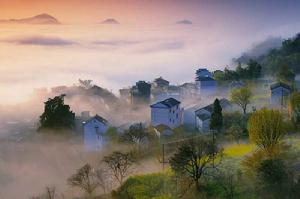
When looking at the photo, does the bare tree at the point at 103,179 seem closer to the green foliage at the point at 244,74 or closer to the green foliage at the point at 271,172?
the green foliage at the point at 271,172

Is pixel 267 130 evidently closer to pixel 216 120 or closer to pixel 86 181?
pixel 216 120

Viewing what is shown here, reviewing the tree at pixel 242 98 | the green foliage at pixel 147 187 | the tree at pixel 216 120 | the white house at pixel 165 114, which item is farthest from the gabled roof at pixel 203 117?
the green foliage at pixel 147 187

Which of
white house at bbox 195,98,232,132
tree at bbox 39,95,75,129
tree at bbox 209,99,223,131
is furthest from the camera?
tree at bbox 39,95,75,129

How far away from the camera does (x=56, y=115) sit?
3350 centimetres

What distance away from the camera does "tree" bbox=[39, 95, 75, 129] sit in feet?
109

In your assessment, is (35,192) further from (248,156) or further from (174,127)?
(248,156)

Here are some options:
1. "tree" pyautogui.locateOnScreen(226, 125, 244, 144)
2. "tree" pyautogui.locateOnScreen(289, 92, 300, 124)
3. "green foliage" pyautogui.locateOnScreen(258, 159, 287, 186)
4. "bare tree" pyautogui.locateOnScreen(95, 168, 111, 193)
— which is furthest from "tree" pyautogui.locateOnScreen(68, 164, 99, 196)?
"tree" pyautogui.locateOnScreen(289, 92, 300, 124)

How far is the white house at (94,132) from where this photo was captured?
33.5 metres

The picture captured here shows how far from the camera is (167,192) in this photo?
22.6m

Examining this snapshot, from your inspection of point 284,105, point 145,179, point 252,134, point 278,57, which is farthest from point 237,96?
point 278,57

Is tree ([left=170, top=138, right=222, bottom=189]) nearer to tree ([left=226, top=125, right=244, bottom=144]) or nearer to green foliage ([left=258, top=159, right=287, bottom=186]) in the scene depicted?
green foliage ([left=258, top=159, right=287, bottom=186])

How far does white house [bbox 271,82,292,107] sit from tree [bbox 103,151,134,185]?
11.1m

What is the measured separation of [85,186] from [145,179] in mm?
3149

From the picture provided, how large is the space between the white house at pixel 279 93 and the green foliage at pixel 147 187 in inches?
480
